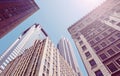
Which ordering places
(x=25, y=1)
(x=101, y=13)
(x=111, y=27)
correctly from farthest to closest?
(x=25, y=1) < (x=101, y=13) < (x=111, y=27)

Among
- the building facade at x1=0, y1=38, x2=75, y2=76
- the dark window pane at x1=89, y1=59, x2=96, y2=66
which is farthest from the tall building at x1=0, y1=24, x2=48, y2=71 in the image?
the dark window pane at x1=89, y1=59, x2=96, y2=66

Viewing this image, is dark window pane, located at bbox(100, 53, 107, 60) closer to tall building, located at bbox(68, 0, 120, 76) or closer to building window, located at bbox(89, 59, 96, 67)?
tall building, located at bbox(68, 0, 120, 76)

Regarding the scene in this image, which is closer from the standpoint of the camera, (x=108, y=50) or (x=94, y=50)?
(x=108, y=50)

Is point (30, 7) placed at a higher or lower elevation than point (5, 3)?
lower

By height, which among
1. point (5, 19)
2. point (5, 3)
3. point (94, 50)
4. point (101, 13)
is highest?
point (5, 3)

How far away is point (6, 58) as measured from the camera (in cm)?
12569

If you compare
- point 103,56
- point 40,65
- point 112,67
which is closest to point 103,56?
point 103,56

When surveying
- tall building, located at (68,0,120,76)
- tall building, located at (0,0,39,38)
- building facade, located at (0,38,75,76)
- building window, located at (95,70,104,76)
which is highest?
tall building, located at (0,0,39,38)

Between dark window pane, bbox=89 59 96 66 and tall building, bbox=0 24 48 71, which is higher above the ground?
dark window pane, bbox=89 59 96 66

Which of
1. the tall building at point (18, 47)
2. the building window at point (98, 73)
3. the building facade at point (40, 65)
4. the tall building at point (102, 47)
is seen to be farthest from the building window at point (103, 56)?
the tall building at point (18, 47)

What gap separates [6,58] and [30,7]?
64159 millimetres

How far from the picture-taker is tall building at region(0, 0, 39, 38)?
160 ft

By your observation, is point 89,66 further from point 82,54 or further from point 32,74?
point 32,74

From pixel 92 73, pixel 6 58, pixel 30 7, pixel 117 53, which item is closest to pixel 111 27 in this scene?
pixel 117 53
